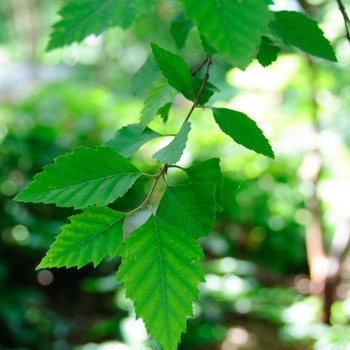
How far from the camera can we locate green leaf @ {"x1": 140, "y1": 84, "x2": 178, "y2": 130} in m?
0.38

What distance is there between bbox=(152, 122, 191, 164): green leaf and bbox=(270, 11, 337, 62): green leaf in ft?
0.53

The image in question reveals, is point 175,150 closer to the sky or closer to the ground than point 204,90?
closer to the ground

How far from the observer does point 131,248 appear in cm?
31

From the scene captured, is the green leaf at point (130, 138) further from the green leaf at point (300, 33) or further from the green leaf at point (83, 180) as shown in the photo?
the green leaf at point (300, 33)

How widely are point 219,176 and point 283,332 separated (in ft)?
6.77

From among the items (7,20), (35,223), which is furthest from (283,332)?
(7,20)

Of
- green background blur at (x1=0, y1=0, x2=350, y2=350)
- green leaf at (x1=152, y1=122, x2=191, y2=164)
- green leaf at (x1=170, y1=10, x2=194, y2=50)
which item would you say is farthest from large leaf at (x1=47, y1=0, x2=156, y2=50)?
green background blur at (x1=0, y1=0, x2=350, y2=350)

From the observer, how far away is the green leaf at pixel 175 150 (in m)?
0.30

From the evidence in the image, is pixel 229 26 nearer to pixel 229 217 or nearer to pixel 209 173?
pixel 209 173

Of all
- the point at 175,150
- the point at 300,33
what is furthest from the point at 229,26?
the point at 300,33

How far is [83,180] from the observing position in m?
0.32

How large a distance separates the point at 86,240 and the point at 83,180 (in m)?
0.04

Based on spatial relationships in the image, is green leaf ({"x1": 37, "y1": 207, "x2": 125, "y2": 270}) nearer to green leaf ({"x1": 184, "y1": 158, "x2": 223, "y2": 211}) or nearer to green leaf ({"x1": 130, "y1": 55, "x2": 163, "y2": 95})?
green leaf ({"x1": 184, "y1": 158, "x2": 223, "y2": 211})

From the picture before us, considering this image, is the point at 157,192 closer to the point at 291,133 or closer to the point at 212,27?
the point at 291,133
